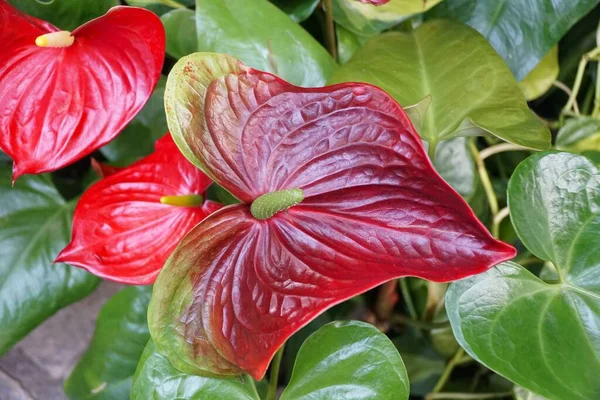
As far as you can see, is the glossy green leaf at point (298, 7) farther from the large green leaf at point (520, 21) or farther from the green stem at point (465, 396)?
the green stem at point (465, 396)

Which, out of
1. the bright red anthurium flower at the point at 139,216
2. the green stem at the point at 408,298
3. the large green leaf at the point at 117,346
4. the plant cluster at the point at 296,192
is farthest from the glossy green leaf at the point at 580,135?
the large green leaf at the point at 117,346

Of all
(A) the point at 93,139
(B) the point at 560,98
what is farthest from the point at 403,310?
(A) the point at 93,139

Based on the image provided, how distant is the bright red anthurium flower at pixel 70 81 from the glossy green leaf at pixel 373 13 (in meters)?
0.23

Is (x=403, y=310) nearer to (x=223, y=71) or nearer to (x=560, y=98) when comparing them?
(x=560, y=98)

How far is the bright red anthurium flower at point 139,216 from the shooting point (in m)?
0.52

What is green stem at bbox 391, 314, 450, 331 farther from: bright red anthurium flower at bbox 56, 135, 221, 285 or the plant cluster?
bright red anthurium flower at bbox 56, 135, 221, 285

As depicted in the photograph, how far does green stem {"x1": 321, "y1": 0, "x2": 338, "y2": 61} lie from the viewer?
637 millimetres

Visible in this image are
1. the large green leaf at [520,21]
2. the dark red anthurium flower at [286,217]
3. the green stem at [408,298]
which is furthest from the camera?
the green stem at [408,298]

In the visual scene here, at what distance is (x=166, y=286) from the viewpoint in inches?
16.9

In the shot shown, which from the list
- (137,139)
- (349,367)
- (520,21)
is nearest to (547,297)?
(349,367)

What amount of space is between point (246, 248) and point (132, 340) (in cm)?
31

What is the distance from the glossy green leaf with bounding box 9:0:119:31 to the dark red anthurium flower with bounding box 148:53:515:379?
259mm

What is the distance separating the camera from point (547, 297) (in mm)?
502

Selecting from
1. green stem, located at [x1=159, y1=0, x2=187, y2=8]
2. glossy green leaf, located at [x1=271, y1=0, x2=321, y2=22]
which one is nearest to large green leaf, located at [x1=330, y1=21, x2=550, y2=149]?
glossy green leaf, located at [x1=271, y1=0, x2=321, y2=22]
